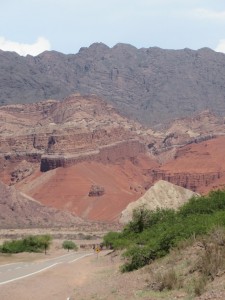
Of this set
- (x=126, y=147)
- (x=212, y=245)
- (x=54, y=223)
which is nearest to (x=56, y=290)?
(x=212, y=245)

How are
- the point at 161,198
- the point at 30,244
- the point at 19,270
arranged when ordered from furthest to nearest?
the point at 161,198 → the point at 30,244 → the point at 19,270

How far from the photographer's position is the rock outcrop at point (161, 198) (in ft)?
347

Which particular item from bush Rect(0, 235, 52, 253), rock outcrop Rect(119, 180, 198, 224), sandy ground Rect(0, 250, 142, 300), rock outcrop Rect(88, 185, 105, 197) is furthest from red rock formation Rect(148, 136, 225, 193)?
sandy ground Rect(0, 250, 142, 300)

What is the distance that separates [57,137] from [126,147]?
2253 cm

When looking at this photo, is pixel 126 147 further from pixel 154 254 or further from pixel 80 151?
pixel 154 254

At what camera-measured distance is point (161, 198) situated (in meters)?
109

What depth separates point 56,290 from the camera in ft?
85.8

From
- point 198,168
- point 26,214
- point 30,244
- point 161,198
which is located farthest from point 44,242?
point 198,168

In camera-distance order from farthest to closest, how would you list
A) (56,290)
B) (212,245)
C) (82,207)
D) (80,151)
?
(80,151), (82,207), (56,290), (212,245)

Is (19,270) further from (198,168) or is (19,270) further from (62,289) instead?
(198,168)

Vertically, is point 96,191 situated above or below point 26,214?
above

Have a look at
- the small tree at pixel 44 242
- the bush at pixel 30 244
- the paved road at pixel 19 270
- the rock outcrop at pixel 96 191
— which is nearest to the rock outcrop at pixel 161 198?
the rock outcrop at pixel 96 191

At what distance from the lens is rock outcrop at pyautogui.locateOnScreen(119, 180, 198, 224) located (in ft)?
347

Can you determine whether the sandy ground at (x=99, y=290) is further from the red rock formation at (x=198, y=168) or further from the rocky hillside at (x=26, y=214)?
the red rock formation at (x=198, y=168)
